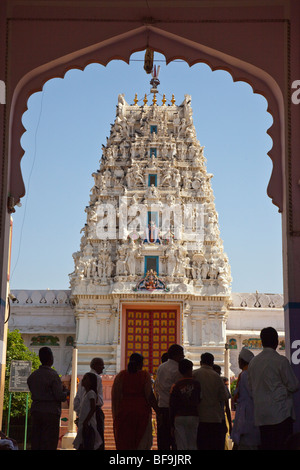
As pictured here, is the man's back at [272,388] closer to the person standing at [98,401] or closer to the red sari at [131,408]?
the red sari at [131,408]

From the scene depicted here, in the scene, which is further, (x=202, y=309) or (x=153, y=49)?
(x=202, y=309)

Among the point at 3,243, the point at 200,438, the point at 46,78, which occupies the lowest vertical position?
the point at 200,438

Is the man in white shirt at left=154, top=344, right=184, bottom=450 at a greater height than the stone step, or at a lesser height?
greater

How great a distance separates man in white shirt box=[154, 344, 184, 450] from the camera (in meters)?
8.38

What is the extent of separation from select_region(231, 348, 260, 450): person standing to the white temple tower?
19342 mm

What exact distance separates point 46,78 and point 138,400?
4388mm

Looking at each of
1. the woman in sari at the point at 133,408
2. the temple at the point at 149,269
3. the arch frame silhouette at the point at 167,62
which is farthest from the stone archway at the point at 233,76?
the temple at the point at 149,269

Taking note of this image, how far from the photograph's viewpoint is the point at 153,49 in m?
9.04

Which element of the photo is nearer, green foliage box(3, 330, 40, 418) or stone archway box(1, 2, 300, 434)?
stone archway box(1, 2, 300, 434)

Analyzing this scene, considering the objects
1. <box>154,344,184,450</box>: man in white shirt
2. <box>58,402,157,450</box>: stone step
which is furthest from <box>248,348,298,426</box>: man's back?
<box>58,402,157,450</box>: stone step

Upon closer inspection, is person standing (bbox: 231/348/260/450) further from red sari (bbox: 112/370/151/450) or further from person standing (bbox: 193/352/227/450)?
red sari (bbox: 112/370/151/450)

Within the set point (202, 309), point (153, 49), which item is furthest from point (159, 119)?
point (153, 49)

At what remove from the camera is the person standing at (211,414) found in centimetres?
772
